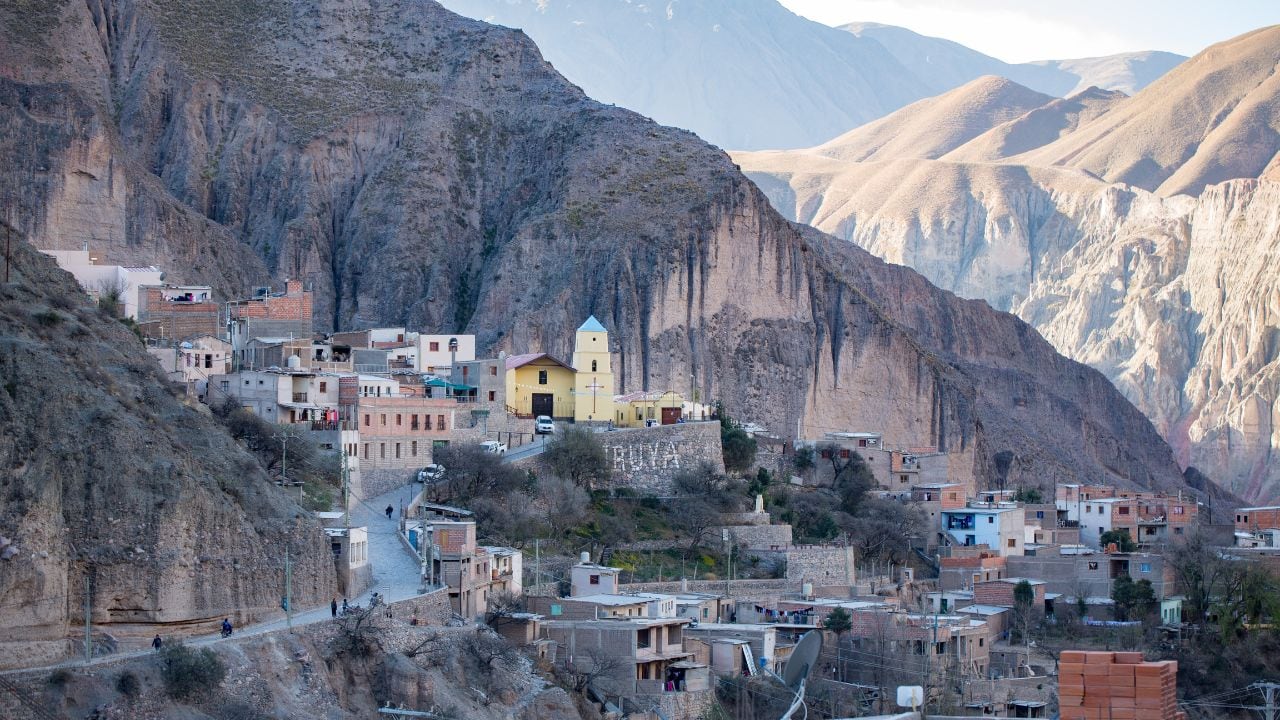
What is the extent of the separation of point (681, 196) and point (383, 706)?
60984 millimetres

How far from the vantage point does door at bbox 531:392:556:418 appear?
74.4 metres

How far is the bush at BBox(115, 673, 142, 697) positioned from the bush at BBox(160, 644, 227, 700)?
1.69ft

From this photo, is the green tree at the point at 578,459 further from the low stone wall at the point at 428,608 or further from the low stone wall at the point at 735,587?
the low stone wall at the point at 428,608

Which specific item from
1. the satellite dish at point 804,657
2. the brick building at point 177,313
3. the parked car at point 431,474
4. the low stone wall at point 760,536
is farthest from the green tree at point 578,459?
the satellite dish at point 804,657

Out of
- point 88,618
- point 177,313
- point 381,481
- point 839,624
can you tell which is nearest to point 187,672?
point 88,618

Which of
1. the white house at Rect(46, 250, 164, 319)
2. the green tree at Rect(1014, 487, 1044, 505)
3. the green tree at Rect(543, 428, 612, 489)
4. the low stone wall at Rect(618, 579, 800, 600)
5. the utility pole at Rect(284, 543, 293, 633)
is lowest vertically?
the low stone wall at Rect(618, 579, 800, 600)

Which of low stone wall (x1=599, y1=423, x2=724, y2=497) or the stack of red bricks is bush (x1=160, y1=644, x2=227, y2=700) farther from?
low stone wall (x1=599, y1=423, x2=724, y2=497)

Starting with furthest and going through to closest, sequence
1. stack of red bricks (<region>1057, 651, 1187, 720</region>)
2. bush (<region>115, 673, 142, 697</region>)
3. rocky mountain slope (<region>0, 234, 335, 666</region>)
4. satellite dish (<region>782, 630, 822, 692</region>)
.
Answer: satellite dish (<region>782, 630, 822, 692</region>) < rocky mountain slope (<region>0, 234, 335, 666</region>) < bush (<region>115, 673, 142, 697</region>) < stack of red bricks (<region>1057, 651, 1187, 720</region>)

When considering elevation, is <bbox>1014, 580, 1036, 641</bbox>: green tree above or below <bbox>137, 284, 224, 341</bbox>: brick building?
below

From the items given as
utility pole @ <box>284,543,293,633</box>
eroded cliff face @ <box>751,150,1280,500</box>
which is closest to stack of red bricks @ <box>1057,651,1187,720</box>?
utility pole @ <box>284,543,293,633</box>

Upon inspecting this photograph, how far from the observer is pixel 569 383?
247 feet

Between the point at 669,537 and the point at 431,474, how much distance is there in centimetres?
732

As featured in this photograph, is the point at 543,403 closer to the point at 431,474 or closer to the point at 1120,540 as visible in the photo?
the point at 431,474

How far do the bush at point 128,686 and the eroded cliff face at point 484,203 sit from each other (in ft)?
180
